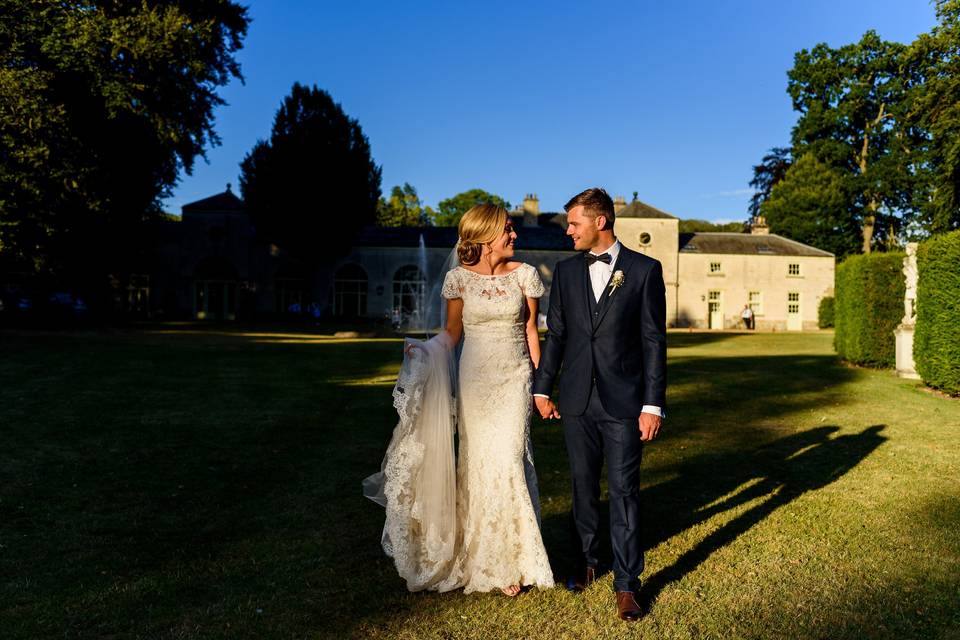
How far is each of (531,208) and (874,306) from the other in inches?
1352

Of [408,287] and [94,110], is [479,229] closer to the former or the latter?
[94,110]

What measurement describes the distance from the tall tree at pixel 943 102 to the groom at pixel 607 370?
20081 mm

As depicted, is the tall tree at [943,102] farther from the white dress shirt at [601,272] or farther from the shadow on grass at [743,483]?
the white dress shirt at [601,272]

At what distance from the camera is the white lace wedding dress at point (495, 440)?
395 centimetres

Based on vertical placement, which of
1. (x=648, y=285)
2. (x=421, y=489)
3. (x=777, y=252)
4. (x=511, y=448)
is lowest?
(x=421, y=489)

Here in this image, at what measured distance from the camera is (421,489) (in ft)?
13.6

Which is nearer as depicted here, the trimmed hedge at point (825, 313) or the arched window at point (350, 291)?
the arched window at point (350, 291)

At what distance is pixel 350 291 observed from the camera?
42.2m

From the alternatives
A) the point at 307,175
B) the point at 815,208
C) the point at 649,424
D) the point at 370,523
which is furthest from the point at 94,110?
the point at 815,208

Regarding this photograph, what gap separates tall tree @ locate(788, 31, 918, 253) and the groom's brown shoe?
149 feet

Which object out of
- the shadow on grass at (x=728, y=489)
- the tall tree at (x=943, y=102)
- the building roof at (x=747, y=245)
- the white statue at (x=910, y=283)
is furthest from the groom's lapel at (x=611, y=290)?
the building roof at (x=747, y=245)

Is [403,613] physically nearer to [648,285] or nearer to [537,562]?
[537,562]

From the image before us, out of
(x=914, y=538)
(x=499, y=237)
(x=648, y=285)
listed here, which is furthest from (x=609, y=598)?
(x=914, y=538)

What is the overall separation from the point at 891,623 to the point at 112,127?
24071mm
